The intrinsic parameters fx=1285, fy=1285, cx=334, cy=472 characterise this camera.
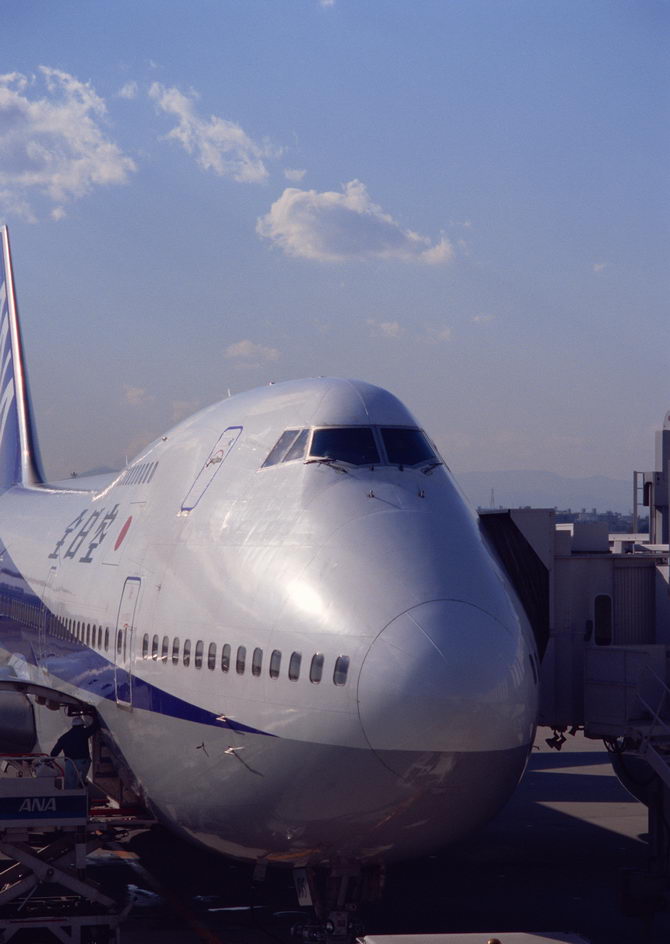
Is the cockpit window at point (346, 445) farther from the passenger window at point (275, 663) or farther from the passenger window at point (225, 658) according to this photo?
the passenger window at point (275, 663)

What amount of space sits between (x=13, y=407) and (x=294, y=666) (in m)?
31.2

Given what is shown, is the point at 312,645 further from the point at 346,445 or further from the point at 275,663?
the point at 346,445

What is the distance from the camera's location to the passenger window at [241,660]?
12.1 m

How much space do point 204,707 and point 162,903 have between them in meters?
6.29

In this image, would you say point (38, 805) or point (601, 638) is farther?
point (601, 638)

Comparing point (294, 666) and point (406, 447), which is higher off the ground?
point (406, 447)

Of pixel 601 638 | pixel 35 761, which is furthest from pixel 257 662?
pixel 601 638

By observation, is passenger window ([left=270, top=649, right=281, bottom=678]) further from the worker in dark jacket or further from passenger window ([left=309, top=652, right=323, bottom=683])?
the worker in dark jacket

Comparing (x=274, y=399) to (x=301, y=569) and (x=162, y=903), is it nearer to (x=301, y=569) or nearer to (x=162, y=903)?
(x=301, y=569)

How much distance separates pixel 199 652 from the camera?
Answer: 1301 centimetres

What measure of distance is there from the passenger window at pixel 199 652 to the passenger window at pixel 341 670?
2.36 meters

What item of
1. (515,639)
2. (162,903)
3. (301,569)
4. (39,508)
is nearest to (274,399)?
(301,569)

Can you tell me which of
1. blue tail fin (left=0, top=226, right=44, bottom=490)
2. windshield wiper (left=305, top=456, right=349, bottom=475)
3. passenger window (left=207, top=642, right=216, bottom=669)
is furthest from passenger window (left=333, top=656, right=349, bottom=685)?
blue tail fin (left=0, top=226, right=44, bottom=490)

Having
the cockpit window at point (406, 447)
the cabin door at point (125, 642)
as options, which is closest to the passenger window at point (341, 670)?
the cockpit window at point (406, 447)
